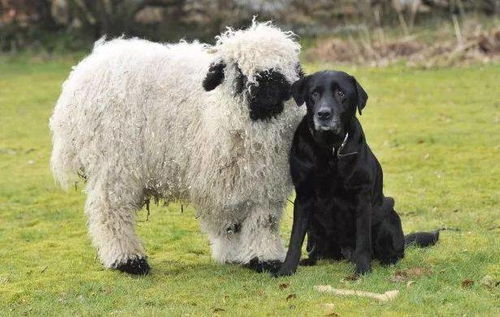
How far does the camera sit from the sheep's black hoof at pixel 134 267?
7.86 meters

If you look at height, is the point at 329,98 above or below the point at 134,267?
above

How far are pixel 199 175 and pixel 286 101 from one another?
98cm

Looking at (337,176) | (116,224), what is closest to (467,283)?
(337,176)

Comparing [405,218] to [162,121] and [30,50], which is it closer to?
[162,121]

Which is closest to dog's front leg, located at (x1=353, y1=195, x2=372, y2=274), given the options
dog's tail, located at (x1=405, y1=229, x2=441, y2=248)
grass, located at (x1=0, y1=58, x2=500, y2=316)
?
grass, located at (x1=0, y1=58, x2=500, y2=316)

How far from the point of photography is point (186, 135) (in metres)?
7.79

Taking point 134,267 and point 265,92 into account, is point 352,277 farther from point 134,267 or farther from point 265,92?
point 134,267

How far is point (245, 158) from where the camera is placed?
298 inches

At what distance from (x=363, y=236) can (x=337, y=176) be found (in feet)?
1.81

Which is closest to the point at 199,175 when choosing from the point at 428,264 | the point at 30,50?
the point at 428,264

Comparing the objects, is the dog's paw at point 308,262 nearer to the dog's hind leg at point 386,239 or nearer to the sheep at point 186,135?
the sheep at point 186,135

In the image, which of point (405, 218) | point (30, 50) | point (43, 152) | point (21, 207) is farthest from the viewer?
point (30, 50)

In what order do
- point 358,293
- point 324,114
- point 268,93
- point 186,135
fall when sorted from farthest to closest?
point 186,135, point 268,93, point 324,114, point 358,293

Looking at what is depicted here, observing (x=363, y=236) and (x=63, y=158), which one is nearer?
(x=363, y=236)
